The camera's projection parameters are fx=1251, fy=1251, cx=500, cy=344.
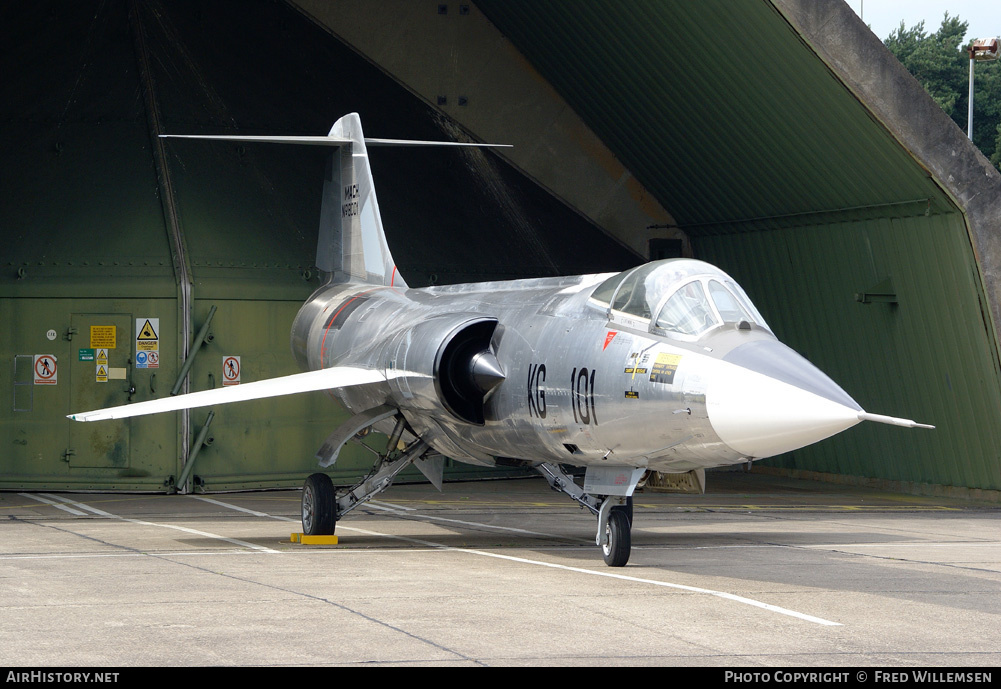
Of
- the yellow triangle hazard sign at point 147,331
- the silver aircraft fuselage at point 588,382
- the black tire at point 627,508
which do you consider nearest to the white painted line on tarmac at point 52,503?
the yellow triangle hazard sign at point 147,331

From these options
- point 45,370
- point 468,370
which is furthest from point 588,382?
point 45,370

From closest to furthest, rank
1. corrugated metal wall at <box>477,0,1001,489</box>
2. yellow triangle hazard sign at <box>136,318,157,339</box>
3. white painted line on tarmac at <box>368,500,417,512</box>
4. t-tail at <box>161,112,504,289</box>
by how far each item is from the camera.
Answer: t-tail at <box>161,112,504,289</box> < white painted line on tarmac at <box>368,500,417,512</box> < corrugated metal wall at <box>477,0,1001,489</box> < yellow triangle hazard sign at <box>136,318,157,339</box>

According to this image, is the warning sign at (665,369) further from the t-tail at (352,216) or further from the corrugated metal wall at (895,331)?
the corrugated metal wall at (895,331)

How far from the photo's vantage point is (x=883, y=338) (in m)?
19.2

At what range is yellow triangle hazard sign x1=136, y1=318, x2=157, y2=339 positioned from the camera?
18531mm

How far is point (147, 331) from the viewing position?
1855 centimetres

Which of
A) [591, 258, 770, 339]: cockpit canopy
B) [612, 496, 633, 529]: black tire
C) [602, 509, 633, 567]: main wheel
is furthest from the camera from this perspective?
[612, 496, 633, 529]: black tire

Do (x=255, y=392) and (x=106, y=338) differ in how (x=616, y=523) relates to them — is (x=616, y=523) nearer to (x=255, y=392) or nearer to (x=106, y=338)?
(x=255, y=392)

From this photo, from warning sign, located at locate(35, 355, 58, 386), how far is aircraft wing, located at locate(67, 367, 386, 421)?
20.7 ft

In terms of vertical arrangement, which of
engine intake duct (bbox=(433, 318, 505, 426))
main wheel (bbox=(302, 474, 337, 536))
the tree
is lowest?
main wheel (bbox=(302, 474, 337, 536))

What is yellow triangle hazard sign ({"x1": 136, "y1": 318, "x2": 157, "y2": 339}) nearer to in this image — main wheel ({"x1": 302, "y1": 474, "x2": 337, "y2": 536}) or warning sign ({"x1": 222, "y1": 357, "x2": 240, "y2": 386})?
warning sign ({"x1": 222, "y1": 357, "x2": 240, "y2": 386})

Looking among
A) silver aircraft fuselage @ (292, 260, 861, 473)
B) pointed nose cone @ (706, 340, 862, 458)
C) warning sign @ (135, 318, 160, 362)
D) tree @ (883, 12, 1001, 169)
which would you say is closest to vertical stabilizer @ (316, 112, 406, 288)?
silver aircraft fuselage @ (292, 260, 861, 473)

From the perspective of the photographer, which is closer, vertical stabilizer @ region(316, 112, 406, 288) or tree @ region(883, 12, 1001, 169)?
vertical stabilizer @ region(316, 112, 406, 288)

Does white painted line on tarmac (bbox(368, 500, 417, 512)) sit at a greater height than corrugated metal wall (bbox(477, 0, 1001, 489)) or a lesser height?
lesser
